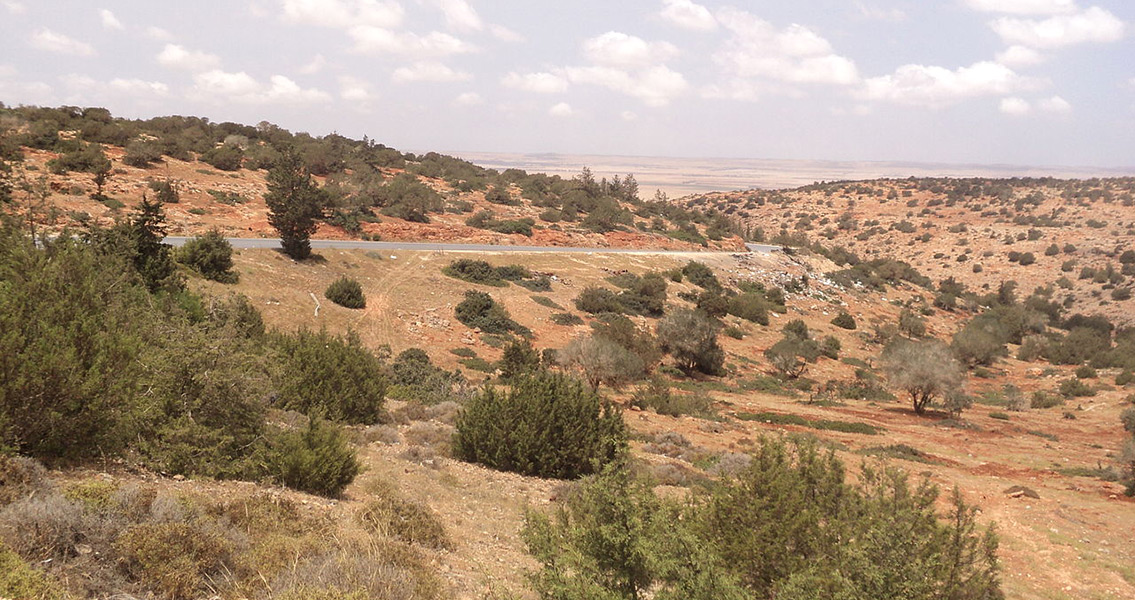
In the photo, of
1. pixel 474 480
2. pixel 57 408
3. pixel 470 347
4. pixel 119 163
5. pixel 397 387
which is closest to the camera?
pixel 57 408

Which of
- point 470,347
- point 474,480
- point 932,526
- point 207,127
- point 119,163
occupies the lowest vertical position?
point 470,347

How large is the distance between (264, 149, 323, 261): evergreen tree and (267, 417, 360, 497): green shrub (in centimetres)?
2218

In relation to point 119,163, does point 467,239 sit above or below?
below

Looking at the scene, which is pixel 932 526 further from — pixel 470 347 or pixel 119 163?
pixel 119 163

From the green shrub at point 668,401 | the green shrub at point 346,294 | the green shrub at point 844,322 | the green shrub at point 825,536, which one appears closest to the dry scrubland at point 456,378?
the green shrub at point 668,401

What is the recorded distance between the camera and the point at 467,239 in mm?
41812

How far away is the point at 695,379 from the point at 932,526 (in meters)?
21.4

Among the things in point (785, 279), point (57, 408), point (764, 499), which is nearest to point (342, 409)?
point (57, 408)

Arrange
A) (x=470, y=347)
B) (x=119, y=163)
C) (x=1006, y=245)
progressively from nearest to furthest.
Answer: (x=470, y=347)
(x=119, y=163)
(x=1006, y=245)

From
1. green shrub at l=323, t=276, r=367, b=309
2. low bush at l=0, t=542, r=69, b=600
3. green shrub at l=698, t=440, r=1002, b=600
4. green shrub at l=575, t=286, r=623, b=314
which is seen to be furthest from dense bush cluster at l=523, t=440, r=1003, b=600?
green shrub at l=575, t=286, r=623, b=314

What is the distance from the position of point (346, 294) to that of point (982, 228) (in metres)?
75.1

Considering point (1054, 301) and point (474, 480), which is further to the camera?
point (1054, 301)

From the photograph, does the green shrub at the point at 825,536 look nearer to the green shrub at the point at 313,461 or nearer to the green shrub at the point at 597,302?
the green shrub at the point at 313,461

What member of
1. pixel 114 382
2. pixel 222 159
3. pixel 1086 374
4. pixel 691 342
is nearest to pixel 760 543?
pixel 114 382
